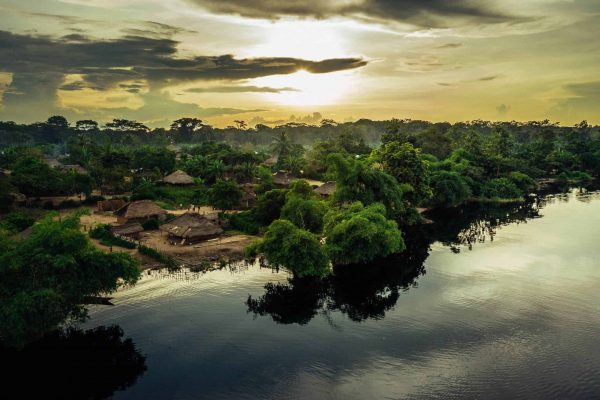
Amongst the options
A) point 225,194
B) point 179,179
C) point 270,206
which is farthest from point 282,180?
point 270,206

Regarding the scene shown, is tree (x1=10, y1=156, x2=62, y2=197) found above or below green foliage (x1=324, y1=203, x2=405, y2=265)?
above

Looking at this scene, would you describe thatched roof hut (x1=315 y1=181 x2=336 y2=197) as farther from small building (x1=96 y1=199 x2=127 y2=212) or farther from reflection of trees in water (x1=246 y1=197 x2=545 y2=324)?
small building (x1=96 y1=199 x2=127 y2=212)

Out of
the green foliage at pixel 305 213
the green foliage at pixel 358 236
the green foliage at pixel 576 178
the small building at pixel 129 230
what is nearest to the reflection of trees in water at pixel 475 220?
the green foliage at pixel 358 236

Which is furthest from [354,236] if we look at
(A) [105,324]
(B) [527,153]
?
(B) [527,153]

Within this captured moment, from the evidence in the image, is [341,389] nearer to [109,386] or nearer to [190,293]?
[109,386]

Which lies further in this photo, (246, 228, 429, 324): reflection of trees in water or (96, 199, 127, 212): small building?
(96, 199, 127, 212): small building

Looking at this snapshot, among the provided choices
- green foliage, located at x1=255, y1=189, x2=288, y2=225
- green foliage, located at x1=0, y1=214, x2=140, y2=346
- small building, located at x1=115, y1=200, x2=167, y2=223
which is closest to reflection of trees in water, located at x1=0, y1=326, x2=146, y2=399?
green foliage, located at x1=0, y1=214, x2=140, y2=346
